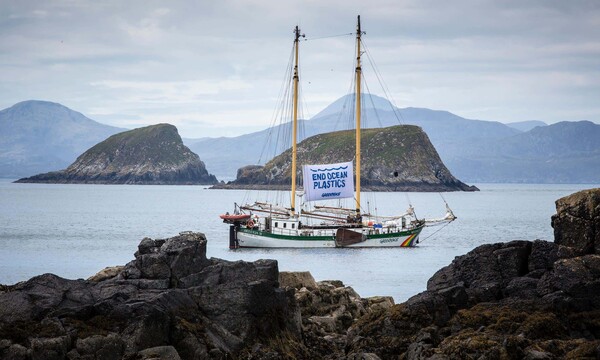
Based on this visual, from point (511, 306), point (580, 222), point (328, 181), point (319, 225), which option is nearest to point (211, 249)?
point (319, 225)

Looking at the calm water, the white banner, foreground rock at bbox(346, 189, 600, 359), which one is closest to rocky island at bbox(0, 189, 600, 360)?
foreground rock at bbox(346, 189, 600, 359)

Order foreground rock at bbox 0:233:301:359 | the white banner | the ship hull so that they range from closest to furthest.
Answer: foreground rock at bbox 0:233:301:359, the ship hull, the white banner

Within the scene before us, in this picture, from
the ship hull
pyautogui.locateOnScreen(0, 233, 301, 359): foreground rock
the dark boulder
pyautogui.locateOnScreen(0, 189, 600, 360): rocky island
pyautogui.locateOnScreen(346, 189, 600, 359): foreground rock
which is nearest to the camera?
pyautogui.locateOnScreen(0, 233, 301, 359): foreground rock

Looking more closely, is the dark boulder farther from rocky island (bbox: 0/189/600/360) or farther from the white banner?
→ the white banner

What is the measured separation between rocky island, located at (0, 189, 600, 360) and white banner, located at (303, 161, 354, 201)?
179 feet

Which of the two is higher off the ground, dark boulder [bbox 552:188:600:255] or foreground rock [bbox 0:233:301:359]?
dark boulder [bbox 552:188:600:255]

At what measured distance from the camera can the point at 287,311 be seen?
21.5 meters

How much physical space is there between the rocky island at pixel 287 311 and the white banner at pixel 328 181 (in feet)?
179

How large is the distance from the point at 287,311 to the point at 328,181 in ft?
188

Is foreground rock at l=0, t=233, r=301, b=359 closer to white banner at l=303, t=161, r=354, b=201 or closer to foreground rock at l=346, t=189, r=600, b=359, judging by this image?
foreground rock at l=346, t=189, r=600, b=359

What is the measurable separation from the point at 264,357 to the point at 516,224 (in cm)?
9731

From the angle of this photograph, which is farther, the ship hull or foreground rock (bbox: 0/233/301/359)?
the ship hull

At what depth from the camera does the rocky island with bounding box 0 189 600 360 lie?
699 inches

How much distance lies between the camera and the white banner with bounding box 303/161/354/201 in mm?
78625
